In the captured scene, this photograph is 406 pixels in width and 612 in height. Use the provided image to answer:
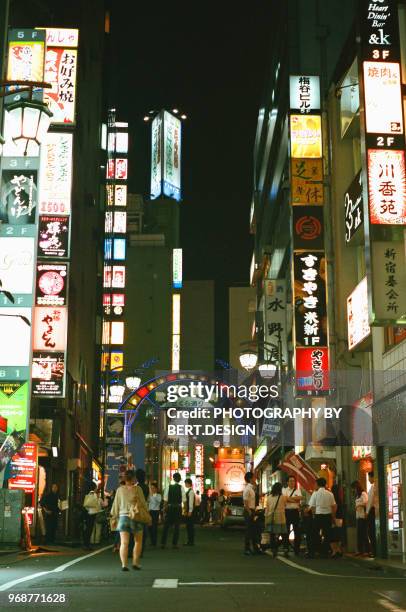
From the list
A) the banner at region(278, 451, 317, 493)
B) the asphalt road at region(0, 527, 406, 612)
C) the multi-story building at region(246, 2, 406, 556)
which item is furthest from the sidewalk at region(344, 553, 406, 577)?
the banner at region(278, 451, 317, 493)

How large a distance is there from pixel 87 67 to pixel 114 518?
118ft

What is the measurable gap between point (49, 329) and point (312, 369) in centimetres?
819

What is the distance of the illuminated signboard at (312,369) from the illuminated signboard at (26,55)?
11590mm

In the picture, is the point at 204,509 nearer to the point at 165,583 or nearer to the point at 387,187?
the point at 387,187

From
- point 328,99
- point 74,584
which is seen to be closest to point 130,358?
point 328,99

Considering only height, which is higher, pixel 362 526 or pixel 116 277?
pixel 116 277

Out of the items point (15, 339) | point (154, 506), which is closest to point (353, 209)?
point (154, 506)

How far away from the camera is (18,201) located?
25281 millimetres

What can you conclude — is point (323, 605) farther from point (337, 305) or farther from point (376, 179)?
point (337, 305)

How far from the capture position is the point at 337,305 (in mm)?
27375

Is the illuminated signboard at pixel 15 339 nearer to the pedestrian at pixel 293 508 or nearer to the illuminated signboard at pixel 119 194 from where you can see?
the pedestrian at pixel 293 508

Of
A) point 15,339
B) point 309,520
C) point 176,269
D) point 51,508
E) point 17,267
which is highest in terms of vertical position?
point 176,269

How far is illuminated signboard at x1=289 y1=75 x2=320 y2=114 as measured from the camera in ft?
95.7

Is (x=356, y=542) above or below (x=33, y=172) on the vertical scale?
below
